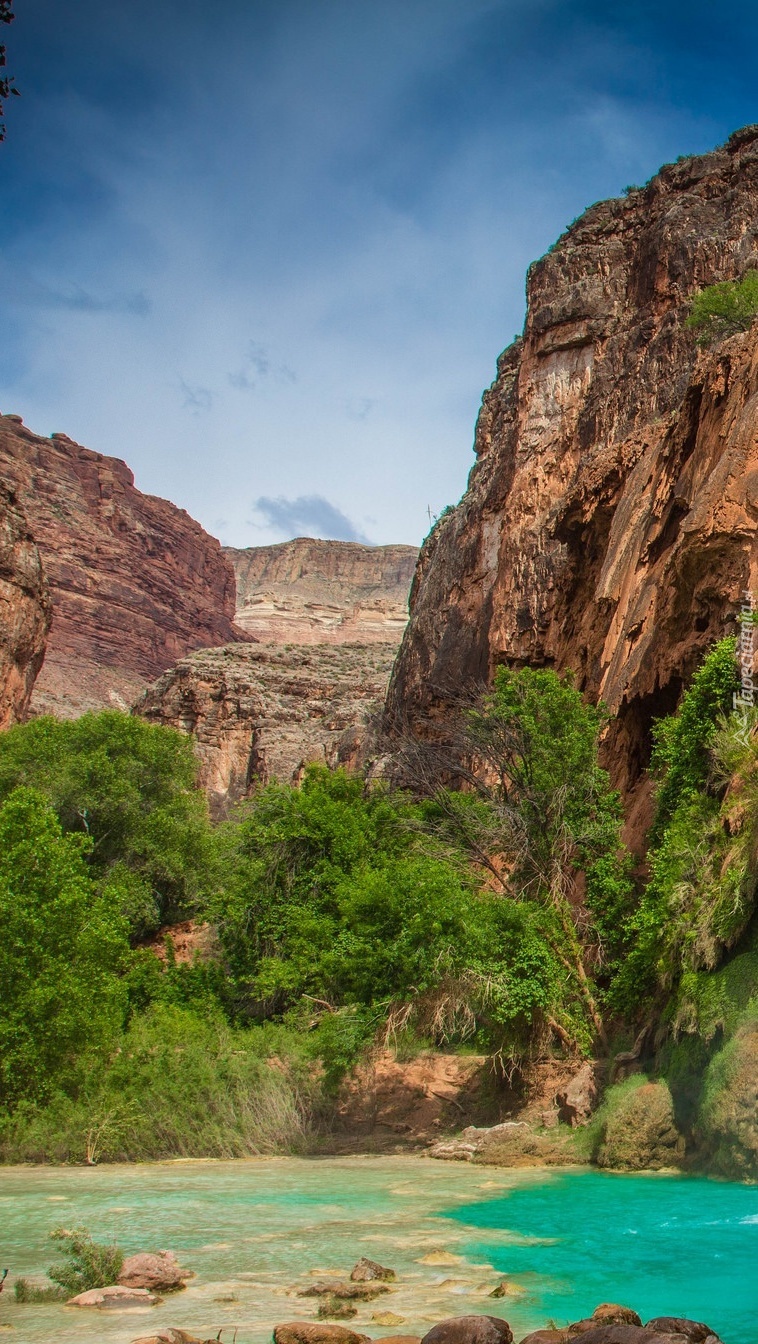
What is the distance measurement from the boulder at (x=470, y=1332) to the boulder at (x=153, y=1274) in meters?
2.52

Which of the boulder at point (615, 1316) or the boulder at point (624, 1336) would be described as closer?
the boulder at point (624, 1336)

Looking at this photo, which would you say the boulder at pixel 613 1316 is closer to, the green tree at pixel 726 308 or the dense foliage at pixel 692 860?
the dense foliage at pixel 692 860

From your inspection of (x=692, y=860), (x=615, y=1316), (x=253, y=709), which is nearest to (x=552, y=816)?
(x=692, y=860)

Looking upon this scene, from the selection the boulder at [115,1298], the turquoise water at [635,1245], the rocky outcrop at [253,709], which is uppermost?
the rocky outcrop at [253,709]

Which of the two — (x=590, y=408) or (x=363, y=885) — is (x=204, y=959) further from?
(x=590, y=408)

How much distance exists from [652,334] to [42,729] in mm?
26512

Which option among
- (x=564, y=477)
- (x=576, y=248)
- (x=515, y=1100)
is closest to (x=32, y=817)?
(x=515, y=1100)

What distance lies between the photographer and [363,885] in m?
21.1

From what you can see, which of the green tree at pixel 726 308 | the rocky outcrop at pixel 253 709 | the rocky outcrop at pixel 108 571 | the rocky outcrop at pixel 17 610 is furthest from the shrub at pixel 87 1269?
the rocky outcrop at pixel 108 571

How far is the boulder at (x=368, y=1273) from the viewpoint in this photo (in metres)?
7.64

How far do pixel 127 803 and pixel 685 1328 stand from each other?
31.7 meters

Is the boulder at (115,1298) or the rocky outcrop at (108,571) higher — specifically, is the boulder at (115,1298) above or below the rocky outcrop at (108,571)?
below

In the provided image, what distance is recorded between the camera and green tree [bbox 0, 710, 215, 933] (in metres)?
35.2

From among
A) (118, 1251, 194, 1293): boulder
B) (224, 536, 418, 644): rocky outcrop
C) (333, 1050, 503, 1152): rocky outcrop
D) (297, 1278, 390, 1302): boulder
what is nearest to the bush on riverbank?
(333, 1050, 503, 1152): rocky outcrop
